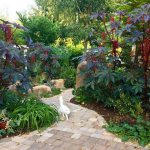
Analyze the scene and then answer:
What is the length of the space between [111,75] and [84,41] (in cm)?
927

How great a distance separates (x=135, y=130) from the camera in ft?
15.7

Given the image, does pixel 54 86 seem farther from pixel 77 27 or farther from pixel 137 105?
pixel 77 27

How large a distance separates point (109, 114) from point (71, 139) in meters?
1.46

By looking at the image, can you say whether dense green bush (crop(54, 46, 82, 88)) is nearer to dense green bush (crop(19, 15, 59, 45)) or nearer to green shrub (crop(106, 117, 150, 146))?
dense green bush (crop(19, 15, 59, 45))

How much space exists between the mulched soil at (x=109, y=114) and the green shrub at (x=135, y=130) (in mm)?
211

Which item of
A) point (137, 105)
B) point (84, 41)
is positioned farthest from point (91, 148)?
point (84, 41)

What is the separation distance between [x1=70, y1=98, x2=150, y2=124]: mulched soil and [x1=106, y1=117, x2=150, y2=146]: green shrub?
0.21 m

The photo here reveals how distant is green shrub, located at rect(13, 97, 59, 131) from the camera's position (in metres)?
5.02

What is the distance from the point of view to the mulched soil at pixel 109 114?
5.35 metres

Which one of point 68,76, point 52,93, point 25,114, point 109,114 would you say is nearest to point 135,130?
point 109,114

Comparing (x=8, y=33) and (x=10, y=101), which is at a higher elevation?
(x=8, y=33)

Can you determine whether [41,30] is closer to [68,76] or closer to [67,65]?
[67,65]

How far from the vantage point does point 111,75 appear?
570 cm

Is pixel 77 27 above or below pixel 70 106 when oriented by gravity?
above
